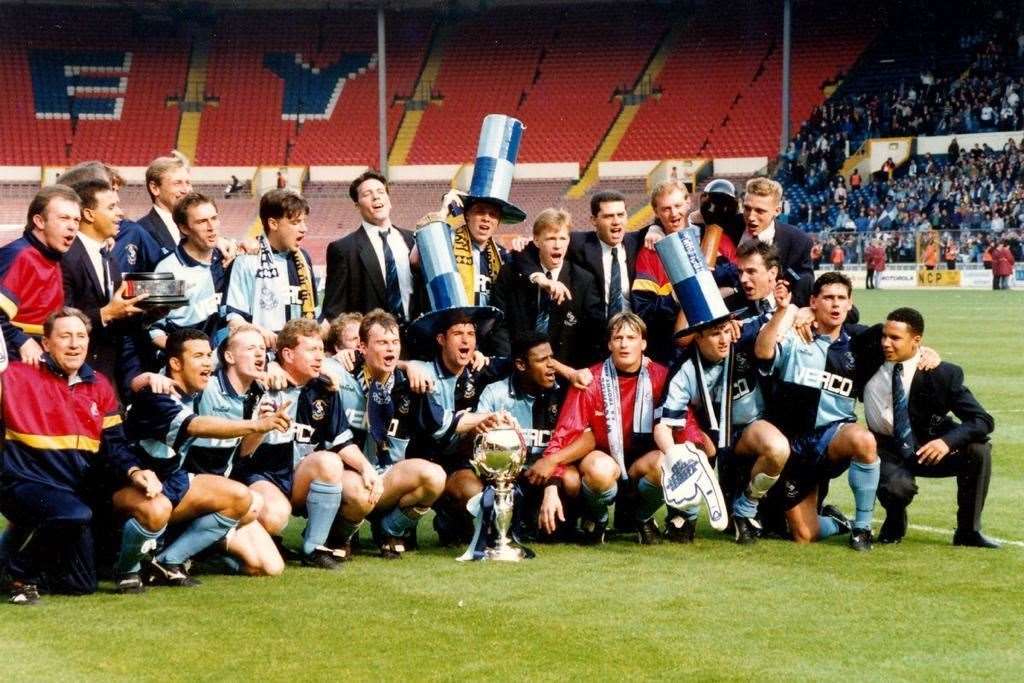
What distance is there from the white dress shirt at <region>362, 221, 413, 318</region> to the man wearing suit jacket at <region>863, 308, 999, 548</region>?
2438 millimetres

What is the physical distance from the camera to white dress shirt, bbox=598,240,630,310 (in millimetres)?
7332

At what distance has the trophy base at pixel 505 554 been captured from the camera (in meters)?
6.50

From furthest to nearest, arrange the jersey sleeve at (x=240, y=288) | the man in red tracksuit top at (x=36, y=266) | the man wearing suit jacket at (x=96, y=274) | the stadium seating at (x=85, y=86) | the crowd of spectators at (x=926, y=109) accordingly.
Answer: the stadium seating at (x=85, y=86) → the crowd of spectators at (x=926, y=109) → the jersey sleeve at (x=240, y=288) → the man wearing suit jacket at (x=96, y=274) → the man in red tracksuit top at (x=36, y=266)

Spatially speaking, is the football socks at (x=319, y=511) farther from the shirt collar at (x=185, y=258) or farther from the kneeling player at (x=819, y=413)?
the kneeling player at (x=819, y=413)

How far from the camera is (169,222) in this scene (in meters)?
7.28

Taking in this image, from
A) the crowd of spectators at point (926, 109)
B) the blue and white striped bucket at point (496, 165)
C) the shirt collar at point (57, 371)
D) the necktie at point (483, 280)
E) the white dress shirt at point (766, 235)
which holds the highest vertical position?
the crowd of spectators at point (926, 109)

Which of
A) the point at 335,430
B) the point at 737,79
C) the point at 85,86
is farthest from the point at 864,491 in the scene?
the point at 85,86

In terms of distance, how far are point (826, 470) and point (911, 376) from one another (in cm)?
63

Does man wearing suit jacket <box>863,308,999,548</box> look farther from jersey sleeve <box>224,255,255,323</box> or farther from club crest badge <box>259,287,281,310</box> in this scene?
jersey sleeve <box>224,255,255,323</box>

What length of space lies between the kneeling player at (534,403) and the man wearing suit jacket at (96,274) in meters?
1.83

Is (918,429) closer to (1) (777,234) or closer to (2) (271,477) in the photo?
(1) (777,234)

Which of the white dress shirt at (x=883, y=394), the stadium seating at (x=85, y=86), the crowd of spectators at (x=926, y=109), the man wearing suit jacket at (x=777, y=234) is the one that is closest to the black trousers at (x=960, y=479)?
the white dress shirt at (x=883, y=394)

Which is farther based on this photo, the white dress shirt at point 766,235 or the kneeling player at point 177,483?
the white dress shirt at point 766,235

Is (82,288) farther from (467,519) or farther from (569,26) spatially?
(569,26)
